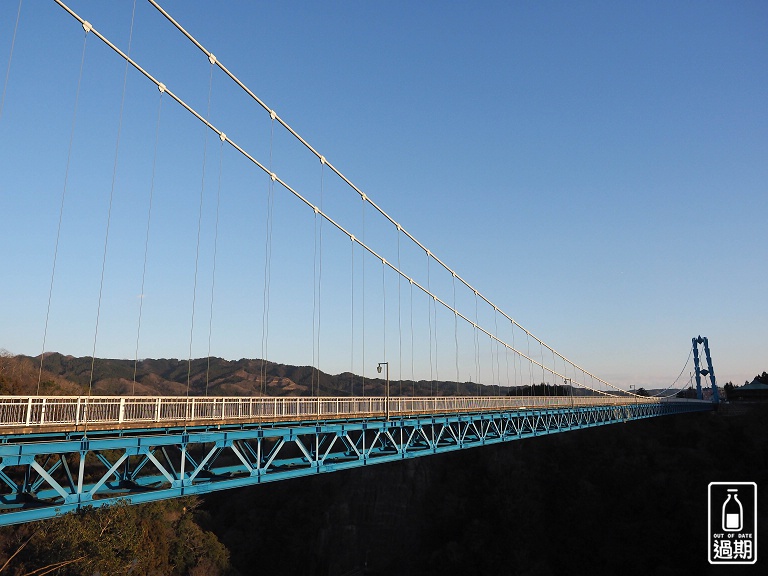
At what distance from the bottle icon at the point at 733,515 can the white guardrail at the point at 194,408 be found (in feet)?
74.0

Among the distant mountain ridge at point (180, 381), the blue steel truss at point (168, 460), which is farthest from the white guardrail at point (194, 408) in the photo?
the distant mountain ridge at point (180, 381)

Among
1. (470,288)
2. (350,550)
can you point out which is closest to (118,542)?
(350,550)

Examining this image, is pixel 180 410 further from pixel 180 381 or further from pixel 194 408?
pixel 180 381

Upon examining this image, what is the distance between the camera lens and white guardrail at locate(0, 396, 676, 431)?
52.2 feet

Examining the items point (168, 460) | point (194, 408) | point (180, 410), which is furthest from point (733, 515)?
point (168, 460)

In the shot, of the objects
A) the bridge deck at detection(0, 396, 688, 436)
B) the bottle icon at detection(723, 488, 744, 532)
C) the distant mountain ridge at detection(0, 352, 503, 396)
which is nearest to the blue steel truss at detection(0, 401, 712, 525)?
the bridge deck at detection(0, 396, 688, 436)

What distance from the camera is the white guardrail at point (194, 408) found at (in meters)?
15.9

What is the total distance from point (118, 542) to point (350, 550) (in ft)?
121

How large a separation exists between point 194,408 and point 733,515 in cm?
4720

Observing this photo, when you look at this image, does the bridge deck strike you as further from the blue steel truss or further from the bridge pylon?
the bridge pylon

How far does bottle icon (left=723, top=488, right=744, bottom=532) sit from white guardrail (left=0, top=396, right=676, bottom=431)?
22547mm

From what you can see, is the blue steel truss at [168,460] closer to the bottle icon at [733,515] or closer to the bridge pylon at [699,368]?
the bottle icon at [733,515]

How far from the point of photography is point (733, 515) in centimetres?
4803

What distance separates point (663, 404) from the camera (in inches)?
3250
